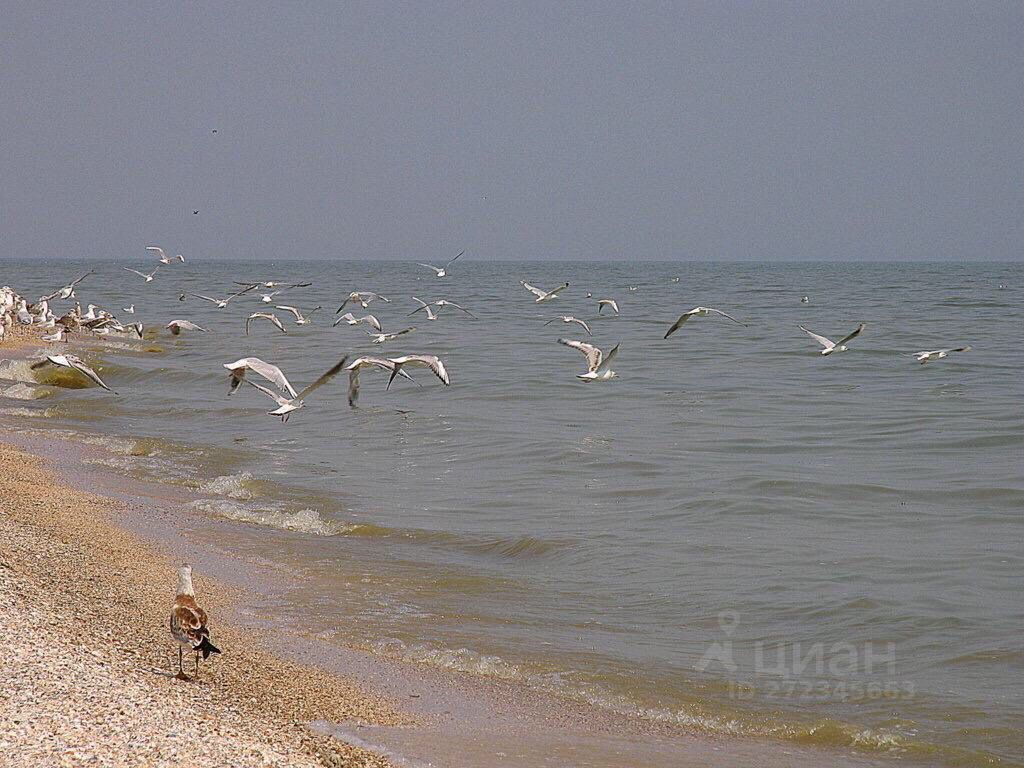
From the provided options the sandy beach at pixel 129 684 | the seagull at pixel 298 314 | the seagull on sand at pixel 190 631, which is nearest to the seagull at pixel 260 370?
the sandy beach at pixel 129 684

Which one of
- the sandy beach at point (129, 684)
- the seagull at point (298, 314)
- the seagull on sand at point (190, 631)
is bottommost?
the sandy beach at point (129, 684)

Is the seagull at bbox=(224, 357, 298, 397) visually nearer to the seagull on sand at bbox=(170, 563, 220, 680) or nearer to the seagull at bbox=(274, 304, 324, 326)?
the seagull on sand at bbox=(170, 563, 220, 680)

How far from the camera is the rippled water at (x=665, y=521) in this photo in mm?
7965

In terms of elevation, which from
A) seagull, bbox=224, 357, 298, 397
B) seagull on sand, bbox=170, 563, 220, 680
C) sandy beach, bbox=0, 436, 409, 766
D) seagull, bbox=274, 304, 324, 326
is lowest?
sandy beach, bbox=0, 436, 409, 766

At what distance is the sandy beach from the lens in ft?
17.7

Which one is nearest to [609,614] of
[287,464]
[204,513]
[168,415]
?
[204,513]

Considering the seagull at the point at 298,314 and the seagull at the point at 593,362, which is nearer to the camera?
the seagull at the point at 593,362

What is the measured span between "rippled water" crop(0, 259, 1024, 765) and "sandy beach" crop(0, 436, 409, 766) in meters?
1.18

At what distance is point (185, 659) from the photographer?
6914mm

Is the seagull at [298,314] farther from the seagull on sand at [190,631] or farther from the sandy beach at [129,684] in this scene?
the seagull on sand at [190,631]

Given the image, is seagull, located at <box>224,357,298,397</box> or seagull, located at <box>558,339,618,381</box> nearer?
seagull, located at <box>224,357,298,397</box>

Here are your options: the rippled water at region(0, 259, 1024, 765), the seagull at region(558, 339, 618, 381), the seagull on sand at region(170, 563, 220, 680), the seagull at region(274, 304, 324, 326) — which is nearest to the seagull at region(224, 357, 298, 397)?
the rippled water at region(0, 259, 1024, 765)

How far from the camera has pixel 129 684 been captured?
6207 millimetres

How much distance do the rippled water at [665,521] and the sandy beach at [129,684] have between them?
Result: 1.18 metres
